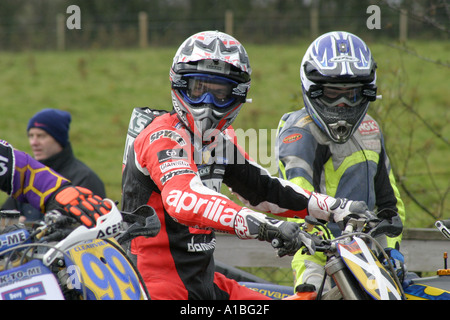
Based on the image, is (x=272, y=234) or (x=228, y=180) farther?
(x=228, y=180)

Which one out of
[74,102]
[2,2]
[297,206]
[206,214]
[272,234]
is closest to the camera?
[272,234]

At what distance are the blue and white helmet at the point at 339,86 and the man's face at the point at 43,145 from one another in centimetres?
312

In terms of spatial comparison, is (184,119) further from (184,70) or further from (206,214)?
(206,214)

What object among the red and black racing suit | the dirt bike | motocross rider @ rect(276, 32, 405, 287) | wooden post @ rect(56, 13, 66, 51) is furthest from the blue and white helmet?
wooden post @ rect(56, 13, 66, 51)

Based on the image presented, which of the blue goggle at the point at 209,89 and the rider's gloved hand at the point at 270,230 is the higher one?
the blue goggle at the point at 209,89

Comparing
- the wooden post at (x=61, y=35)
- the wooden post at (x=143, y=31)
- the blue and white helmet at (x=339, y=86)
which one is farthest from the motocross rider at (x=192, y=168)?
the wooden post at (x=61, y=35)

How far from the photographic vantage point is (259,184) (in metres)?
4.35

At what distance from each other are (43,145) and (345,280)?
4492 millimetres

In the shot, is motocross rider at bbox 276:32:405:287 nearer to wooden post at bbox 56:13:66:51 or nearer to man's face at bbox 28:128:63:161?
man's face at bbox 28:128:63:161

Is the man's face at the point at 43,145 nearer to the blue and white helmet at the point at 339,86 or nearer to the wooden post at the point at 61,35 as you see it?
the blue and white helmet at the point at 339,86

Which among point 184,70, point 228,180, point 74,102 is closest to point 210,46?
point 184,70

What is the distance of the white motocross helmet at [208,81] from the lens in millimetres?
3912

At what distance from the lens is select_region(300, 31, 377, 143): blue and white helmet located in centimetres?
462

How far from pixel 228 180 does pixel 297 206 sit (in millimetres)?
488
